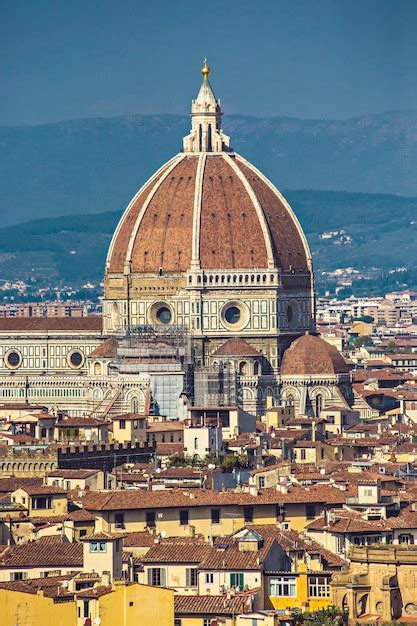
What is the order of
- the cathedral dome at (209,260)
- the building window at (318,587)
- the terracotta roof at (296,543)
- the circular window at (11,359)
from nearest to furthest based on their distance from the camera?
1. the building window at (318,587)
2. the terracotta roof at (296,543)
3. the cathedral dome at (209,260)
4. the circular window at (11,359)

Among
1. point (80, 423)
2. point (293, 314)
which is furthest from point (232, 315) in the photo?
point (80, 423)

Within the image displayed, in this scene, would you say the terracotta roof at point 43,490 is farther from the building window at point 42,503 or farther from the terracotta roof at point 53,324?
the terracotta roof at point 53,324

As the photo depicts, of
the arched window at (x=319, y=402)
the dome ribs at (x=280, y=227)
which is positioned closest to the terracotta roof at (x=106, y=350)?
the dome ribs at (x=280, y=227)

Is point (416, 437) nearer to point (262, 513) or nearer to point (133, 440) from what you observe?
point (133, 440)

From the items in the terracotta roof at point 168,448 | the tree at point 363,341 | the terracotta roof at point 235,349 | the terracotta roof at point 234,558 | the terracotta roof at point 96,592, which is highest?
the tree at point 363,341

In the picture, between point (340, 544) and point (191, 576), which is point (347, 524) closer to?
point (340, 544)

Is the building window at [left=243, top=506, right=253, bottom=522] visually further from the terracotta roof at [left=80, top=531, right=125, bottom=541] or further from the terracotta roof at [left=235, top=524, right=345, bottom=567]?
the terracotta roof at [left=80, top=531, right=125, bottom=541]
